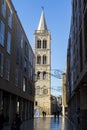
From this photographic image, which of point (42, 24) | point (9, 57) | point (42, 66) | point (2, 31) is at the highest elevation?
point (42, 24)

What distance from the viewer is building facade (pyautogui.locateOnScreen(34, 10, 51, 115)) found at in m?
111

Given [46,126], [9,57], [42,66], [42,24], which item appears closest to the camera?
[46,126]

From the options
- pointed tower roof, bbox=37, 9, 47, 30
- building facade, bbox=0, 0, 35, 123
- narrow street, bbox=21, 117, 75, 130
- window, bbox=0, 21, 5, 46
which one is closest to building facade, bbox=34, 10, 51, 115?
pointed tower roof, bbox=37, 9, 47, 30

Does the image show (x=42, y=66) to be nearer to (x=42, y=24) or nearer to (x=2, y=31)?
(x=42, y=24)

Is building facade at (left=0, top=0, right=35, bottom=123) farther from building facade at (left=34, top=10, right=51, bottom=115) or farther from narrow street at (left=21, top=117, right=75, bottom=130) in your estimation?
building facade at (left=34, top=10, right=51, bottom=115)

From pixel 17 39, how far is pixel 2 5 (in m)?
10.3

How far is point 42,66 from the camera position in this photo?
11581cm

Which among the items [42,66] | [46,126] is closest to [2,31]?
[46,126]

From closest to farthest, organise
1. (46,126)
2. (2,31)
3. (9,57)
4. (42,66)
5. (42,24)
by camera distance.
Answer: (2,31), (46,126), (9,57), (42,66), (42,24)

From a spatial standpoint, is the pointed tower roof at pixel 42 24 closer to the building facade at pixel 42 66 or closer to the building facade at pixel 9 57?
the building facade at pixel 42 66

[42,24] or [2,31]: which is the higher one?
[42,24]

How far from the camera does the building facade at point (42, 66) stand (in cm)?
11140

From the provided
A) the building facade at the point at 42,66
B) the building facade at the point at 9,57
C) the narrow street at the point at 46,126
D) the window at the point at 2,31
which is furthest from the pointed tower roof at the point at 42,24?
the window at the point at 2,31

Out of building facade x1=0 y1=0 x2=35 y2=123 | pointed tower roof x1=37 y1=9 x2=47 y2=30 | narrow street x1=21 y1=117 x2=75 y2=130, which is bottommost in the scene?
narrow street x1=21 y1=117 x2=75 y2=130
